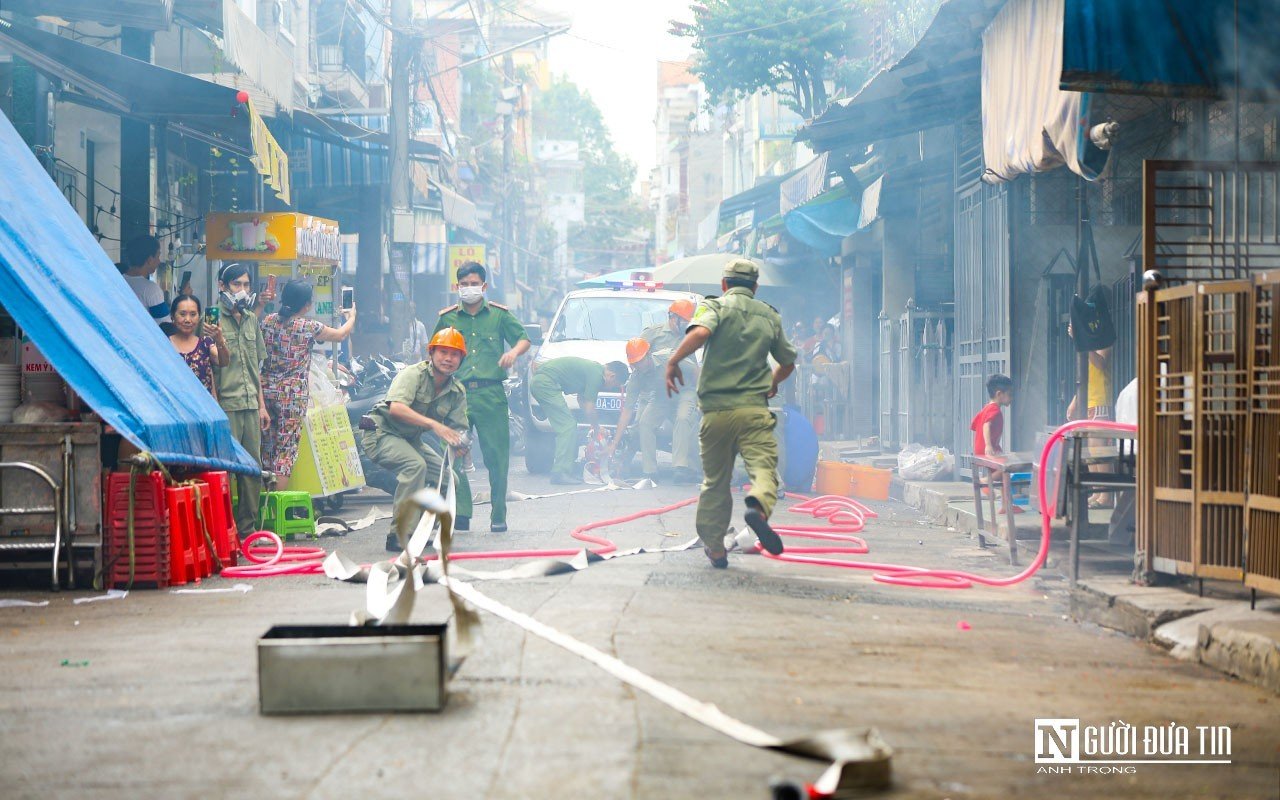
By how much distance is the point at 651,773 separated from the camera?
3.64m

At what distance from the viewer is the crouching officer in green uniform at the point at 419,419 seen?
9266mm

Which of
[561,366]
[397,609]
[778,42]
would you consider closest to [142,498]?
[397,609]

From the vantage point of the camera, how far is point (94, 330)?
7797 millimetres

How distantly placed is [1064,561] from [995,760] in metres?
5.28

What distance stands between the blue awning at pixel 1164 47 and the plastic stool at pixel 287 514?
589 cm

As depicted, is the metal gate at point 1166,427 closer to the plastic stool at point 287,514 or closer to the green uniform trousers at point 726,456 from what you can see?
the green uniform trousers at point 726,456

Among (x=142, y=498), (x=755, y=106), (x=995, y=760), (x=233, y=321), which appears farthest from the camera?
(x=755, y=106)

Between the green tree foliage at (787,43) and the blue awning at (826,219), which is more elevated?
the green tree foliage at (787,43)

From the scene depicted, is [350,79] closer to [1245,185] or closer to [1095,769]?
[1245,185]

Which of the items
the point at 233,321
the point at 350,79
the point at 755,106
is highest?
the point at 755,106

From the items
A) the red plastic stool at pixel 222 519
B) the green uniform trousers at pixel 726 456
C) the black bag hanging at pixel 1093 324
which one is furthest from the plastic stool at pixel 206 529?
the black bag hanging at pixel 1093 324

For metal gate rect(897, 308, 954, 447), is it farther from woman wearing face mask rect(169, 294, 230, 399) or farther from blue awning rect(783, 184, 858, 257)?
woman wearing face mask rect(169, 294, 230, 399)

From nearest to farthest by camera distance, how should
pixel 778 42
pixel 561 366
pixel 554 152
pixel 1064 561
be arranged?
1. pixel 1064 561
2. pixel 561 366
3. pixel 778 42
4. pixel 554 152

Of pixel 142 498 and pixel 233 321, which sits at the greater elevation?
pixel 233 321
